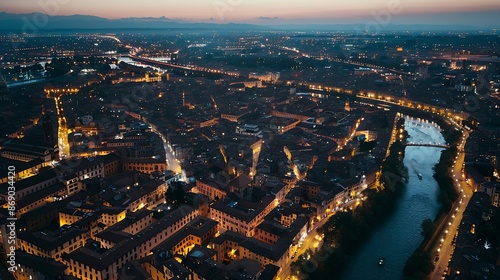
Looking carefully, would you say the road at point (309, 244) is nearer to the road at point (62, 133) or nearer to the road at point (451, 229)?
the road at point (451, 229)

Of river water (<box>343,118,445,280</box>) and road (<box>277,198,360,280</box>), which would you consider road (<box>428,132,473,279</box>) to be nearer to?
river water (<box>343,118,445,280</box>)

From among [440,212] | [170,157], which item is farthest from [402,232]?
[170,157]

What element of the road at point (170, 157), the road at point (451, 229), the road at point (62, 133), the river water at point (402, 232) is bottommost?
the river water at point (402, 232)

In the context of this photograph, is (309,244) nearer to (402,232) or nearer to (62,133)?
(402,232)

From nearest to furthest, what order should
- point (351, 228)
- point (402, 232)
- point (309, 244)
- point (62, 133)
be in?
point (309, 244), point (351, 228), point (402, 232), point (62, 133)

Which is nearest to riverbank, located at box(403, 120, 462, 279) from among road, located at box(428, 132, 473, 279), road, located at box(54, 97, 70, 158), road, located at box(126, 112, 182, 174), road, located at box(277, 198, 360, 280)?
road, located at box(428, 132, 473, 279)

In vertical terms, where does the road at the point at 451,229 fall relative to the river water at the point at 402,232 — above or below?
above

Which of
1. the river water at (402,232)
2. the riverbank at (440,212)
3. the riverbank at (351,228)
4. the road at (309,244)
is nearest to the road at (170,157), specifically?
the road at (309,244)
